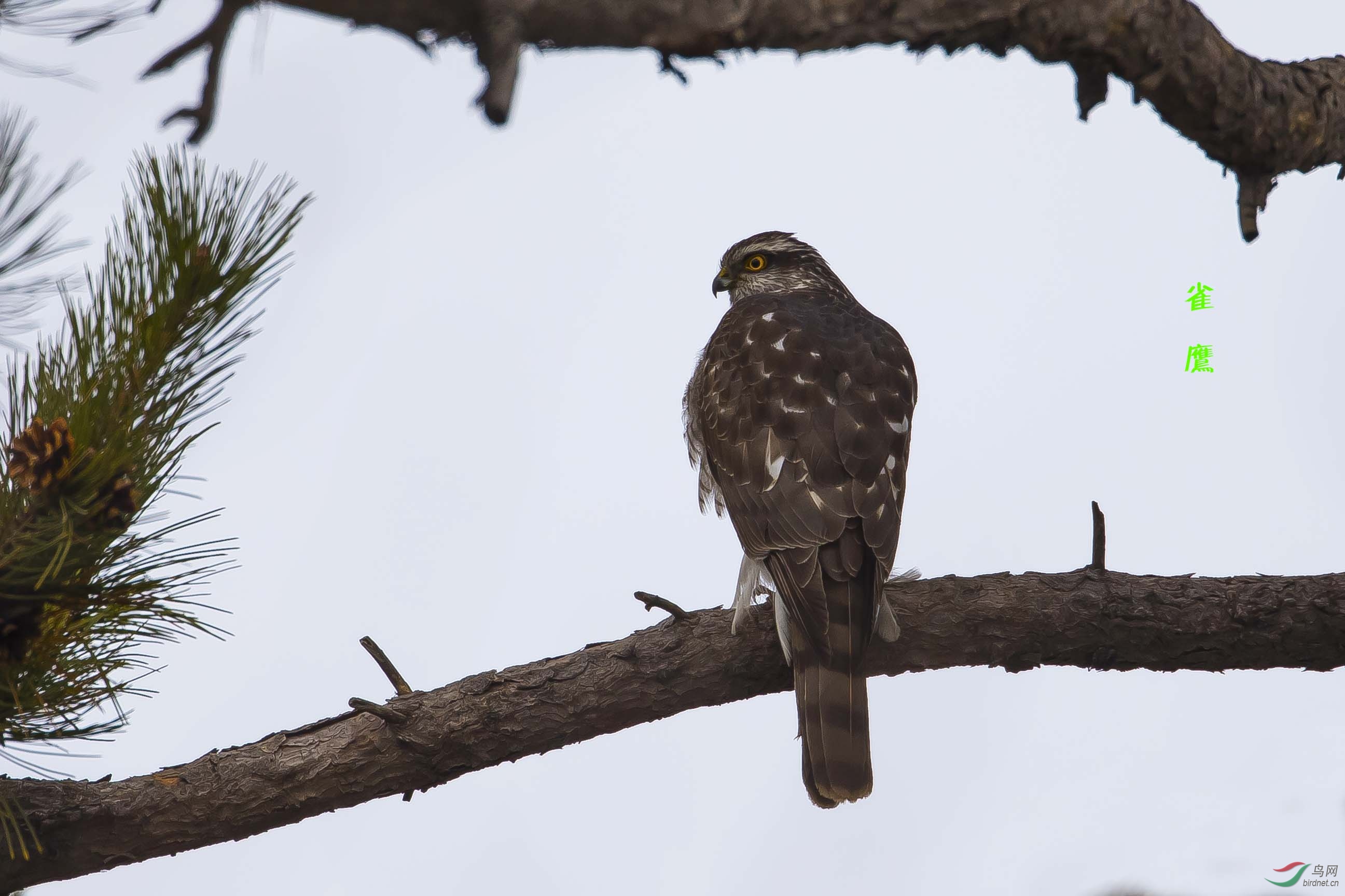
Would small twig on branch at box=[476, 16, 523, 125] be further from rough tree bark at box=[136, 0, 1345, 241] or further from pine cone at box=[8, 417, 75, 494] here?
pine cone at box=[8, 417, 75, 494]

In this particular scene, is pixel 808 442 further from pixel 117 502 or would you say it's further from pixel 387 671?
pixel 117 502

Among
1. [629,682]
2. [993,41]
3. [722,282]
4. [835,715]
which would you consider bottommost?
[835,715]

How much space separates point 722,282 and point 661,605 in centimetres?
338

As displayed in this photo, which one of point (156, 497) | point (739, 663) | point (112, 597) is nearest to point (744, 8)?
point (156, 497)

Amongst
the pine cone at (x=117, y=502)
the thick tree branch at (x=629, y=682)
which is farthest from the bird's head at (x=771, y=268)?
the pine cone at (x=117, y=502)

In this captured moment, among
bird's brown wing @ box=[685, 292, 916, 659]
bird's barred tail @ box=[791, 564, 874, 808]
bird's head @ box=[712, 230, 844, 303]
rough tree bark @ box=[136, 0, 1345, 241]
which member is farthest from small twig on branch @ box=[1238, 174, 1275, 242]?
bird's head @ box=[712, 230, 844, 303]

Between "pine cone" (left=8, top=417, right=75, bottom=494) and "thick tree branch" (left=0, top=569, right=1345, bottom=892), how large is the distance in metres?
1.49

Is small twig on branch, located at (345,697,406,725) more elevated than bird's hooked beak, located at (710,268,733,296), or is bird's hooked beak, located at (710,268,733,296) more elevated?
bird's hooked beak, located at (710,268,733,296)

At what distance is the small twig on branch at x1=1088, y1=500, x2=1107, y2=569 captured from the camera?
12.7ft

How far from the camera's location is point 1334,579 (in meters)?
Answer: 3.91

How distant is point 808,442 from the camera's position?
4629mm

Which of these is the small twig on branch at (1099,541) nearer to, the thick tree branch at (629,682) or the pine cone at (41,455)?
the thick tree branch at (629,682)

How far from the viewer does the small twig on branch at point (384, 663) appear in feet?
11.7

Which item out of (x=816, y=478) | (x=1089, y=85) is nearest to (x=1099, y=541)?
(x=816, y=478)
